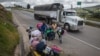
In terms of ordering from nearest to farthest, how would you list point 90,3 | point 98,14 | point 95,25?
point 95,25
point 98,14
point 90,3

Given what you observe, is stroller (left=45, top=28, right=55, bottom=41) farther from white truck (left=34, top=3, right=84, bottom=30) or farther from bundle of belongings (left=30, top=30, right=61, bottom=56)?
bundle of belongings (left=30, top=30, right=61, bottom=56)

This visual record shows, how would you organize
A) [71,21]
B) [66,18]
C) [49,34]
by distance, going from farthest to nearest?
[66,18] < [71,21] < [49,34]

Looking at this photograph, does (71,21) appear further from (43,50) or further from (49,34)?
(43,50)

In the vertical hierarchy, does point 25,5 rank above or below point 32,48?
below

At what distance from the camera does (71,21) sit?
84.7 ft

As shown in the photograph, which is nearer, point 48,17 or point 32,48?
point 32,48

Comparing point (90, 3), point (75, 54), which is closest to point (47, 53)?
point (75, 54)

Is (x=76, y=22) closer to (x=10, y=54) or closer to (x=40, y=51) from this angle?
(x=40, y=51)

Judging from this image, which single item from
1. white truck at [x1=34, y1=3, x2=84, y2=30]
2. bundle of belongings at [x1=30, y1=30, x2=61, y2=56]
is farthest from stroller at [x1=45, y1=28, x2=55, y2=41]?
bundle of belongings at [x1=30, y1=30, x2=61, y2=56]

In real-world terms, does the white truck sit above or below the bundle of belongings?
below

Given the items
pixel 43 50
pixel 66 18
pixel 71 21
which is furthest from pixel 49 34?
pixel 66 18

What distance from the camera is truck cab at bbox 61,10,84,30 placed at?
25156 mm

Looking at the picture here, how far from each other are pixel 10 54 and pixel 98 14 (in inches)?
1345

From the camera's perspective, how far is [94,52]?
14.4 meters
